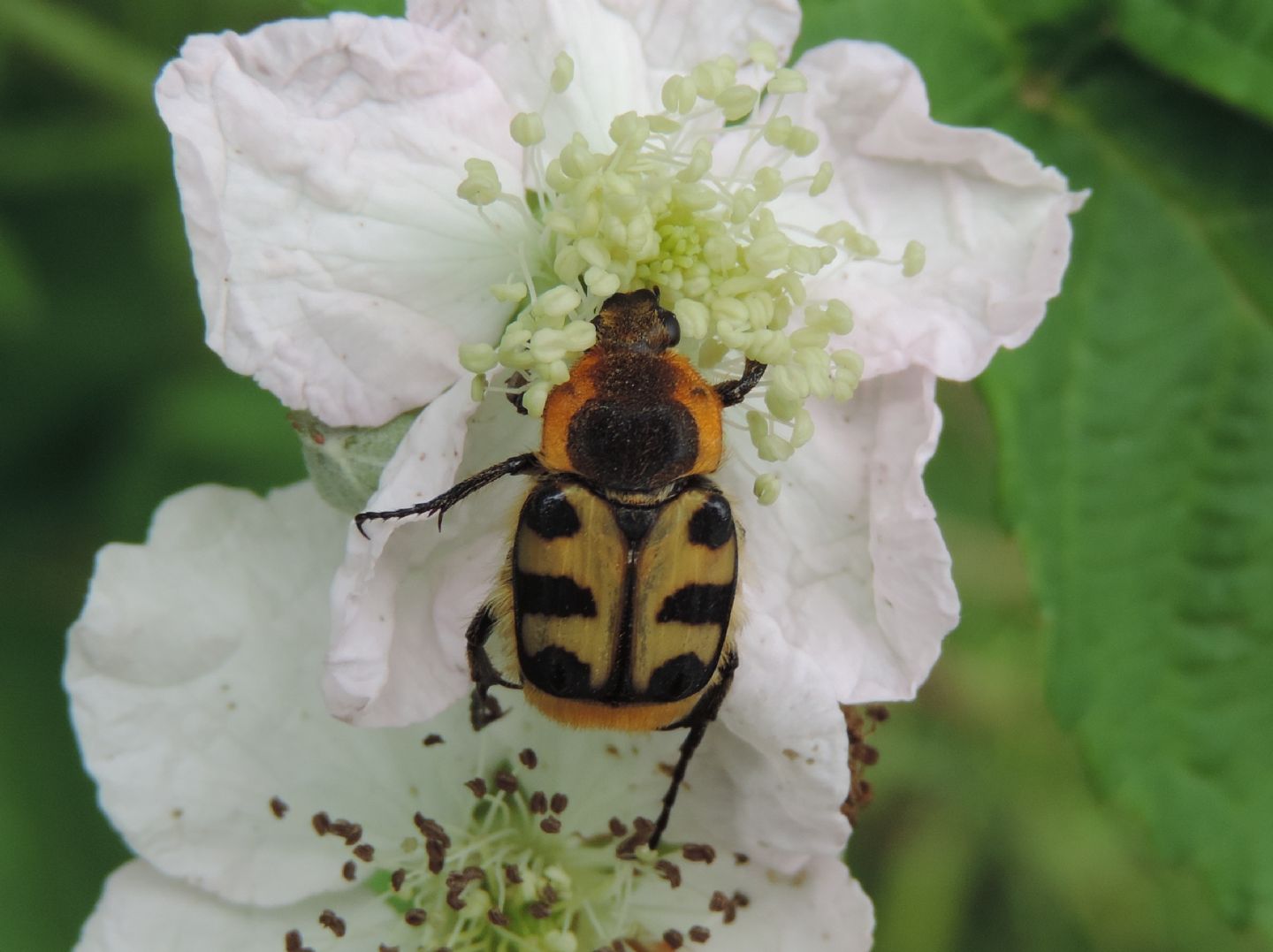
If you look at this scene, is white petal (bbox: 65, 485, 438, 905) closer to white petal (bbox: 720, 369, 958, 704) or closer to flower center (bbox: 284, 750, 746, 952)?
flower center (bbox: 284, 750, 746, 952)

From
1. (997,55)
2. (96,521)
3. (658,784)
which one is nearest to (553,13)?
(997,55)

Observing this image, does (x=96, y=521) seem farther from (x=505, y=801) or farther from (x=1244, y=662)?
(x=1244, y=662)

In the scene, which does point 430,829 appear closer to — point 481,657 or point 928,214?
point 481,657

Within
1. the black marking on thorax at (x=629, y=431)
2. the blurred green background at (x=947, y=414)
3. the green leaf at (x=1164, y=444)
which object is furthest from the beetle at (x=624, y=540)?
the green leaf at (x=1164, y=444)

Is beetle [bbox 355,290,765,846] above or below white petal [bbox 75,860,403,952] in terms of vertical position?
above

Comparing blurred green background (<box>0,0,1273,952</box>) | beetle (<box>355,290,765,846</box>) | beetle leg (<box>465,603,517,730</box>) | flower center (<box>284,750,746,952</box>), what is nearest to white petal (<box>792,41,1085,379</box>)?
beetle (<box>355,290,765,846</box>)
